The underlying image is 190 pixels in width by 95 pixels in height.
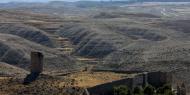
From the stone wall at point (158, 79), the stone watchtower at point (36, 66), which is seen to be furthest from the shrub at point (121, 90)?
the stone wall at point (158, 79)

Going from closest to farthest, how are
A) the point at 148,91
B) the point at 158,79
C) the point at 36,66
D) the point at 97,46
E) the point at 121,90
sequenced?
the point at 121,90 → the point at 148,91 → the point at 36,66 → the point at 158,79 → the point at 97,46

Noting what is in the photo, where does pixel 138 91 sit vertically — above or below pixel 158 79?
above

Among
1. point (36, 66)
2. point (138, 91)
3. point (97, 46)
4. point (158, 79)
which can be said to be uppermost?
point (36, 66)

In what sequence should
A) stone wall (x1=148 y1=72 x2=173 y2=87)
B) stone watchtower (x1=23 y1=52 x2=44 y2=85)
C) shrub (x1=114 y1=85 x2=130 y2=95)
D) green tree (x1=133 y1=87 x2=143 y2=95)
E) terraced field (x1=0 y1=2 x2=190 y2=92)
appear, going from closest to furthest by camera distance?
shrub (x1=114 y1=85 x2=130 y2=95)
green tree (x1=133 y1=87 x2=143 y2=95)
stone watchtower (x1=23 y1=52 x2=44 y2=85)
stone wall (x1=148 y1=72 x2=173 y2=87)
terraced field (x1=0 y1=2 x2=190 y2=92)

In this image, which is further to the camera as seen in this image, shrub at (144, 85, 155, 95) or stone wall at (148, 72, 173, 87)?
stone wall at (148, 72, 173, 87)

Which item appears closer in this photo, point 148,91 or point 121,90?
point 121,90

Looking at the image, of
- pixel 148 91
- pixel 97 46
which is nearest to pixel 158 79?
pixel 148 91

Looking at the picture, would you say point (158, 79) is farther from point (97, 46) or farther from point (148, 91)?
point (97, 46)

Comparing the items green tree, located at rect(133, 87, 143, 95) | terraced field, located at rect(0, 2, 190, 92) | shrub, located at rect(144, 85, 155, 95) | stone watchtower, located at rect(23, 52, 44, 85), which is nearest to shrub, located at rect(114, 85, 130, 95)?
green tree, located at rect(133, 87, 143, 95)

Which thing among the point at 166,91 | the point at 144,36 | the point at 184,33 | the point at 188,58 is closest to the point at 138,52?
the point at 188,58

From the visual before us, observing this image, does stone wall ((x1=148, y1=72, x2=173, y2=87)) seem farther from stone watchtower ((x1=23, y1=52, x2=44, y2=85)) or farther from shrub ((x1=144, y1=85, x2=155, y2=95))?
stone watchtower ((x1=23, y1=52, x2=44, y2=85))

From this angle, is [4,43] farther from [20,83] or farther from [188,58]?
[20,83]
